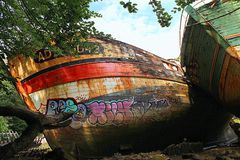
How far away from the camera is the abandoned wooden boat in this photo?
36.0ft

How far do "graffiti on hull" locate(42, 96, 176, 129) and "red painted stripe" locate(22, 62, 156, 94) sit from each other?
0.81 meters

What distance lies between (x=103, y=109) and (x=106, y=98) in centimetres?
46

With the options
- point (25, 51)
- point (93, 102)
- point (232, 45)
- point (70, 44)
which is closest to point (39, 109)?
point (93, 102)

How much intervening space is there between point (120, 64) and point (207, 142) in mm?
6275

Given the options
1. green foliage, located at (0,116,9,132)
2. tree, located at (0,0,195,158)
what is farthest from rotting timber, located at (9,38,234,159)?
green foliage, located at (0,116,9,132)

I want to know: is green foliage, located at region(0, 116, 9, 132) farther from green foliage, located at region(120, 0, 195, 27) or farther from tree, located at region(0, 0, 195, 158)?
green foliage, located at region(120, 0, 195, 27)

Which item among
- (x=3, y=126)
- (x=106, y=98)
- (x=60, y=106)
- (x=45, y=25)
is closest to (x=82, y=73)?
(x=106, y=98)

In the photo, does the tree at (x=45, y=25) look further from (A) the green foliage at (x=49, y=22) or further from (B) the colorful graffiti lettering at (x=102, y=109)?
(B) the colorful graffiti lettering at (x=102, y=109)

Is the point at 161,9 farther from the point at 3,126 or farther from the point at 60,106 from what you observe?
the point at 3,126

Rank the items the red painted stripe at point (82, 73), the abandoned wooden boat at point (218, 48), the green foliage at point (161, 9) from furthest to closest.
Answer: the red painted stripe at point (82, 73) < the abandoned wooden boat at point (218, 48) < the green foliage at point (161, 9)

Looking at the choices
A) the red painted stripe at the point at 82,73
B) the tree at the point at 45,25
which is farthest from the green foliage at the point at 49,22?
the red painted stripe at the point at 82,73

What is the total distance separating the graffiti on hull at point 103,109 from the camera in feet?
41.6

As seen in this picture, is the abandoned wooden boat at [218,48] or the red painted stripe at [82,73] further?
the red painted stripe at [82,73]

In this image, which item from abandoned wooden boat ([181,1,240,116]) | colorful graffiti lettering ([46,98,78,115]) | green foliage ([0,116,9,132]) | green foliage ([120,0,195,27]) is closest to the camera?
green foliage ([120,0,195,27])
